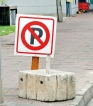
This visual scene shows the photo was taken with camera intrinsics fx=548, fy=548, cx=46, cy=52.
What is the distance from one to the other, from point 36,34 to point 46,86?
939mm

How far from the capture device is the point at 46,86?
8.44 metres

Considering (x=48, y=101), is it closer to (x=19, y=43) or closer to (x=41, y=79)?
(x=41, y=79)

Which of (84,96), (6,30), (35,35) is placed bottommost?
(6,30)

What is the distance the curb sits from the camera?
335 inches

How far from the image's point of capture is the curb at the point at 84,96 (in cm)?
851

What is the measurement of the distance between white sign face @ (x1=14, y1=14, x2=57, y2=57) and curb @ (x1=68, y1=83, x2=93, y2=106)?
0.82m

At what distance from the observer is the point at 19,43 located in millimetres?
9023

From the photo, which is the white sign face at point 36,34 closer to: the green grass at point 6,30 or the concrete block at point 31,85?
the concrete block at point 31,85

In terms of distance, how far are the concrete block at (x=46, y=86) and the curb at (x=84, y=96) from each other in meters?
0.16

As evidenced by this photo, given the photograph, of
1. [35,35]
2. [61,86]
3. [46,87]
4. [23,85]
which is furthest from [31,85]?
[35,35]

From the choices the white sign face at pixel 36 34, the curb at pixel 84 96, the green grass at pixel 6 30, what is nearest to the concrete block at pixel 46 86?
the curb at pixel 84 96

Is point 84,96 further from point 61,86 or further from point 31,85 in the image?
point 31,85

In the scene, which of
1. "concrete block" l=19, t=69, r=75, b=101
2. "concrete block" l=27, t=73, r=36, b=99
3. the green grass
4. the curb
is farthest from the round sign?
the green grass

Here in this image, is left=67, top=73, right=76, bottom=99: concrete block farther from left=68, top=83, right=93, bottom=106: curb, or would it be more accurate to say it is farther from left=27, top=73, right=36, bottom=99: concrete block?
left=27, top=73, right=36, bottom=99: concrete block
